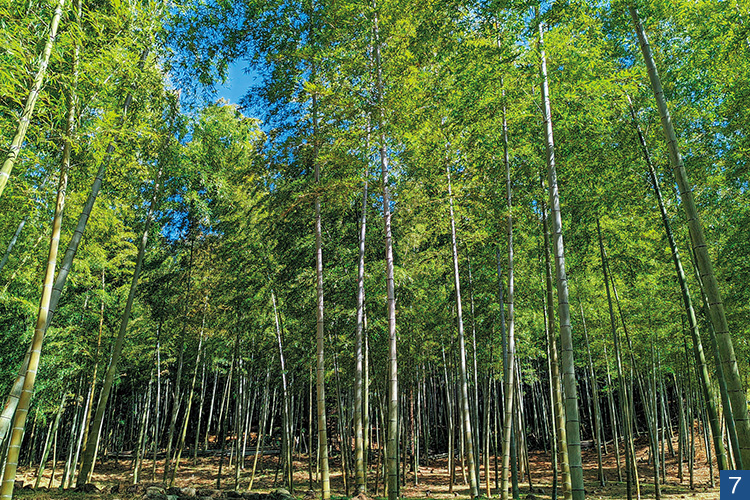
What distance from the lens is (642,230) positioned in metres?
5.75

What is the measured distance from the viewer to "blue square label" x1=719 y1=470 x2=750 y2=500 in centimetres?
271

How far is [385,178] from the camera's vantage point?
485 centimetres

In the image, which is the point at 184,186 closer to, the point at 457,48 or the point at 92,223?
the point at 92,223

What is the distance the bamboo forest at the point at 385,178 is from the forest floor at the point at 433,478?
55 centimetres

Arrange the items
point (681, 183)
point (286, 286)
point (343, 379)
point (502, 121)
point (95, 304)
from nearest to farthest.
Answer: point (681, 183)
point (502, 121)
point (286, 286)
point (95, 304)
point (343, 379)

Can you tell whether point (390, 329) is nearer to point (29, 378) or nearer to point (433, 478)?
→ point (29, 378)

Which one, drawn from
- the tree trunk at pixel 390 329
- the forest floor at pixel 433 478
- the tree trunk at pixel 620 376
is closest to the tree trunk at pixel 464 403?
the tree trunk at pixel 390 329

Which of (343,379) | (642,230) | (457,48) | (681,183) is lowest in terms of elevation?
(343,379)

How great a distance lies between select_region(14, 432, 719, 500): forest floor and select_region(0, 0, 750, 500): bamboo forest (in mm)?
549

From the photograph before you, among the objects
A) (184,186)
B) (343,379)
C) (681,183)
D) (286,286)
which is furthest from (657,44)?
(343,379)

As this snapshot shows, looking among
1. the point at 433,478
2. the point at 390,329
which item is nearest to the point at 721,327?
the point at 390,329

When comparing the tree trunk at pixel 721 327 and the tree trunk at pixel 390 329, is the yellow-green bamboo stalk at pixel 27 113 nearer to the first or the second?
the tree trunk at pixel 390 329

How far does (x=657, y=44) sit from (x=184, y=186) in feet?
21.1

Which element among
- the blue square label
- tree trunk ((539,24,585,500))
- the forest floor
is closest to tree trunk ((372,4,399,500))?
tree trunk ((539,24,585,500))
